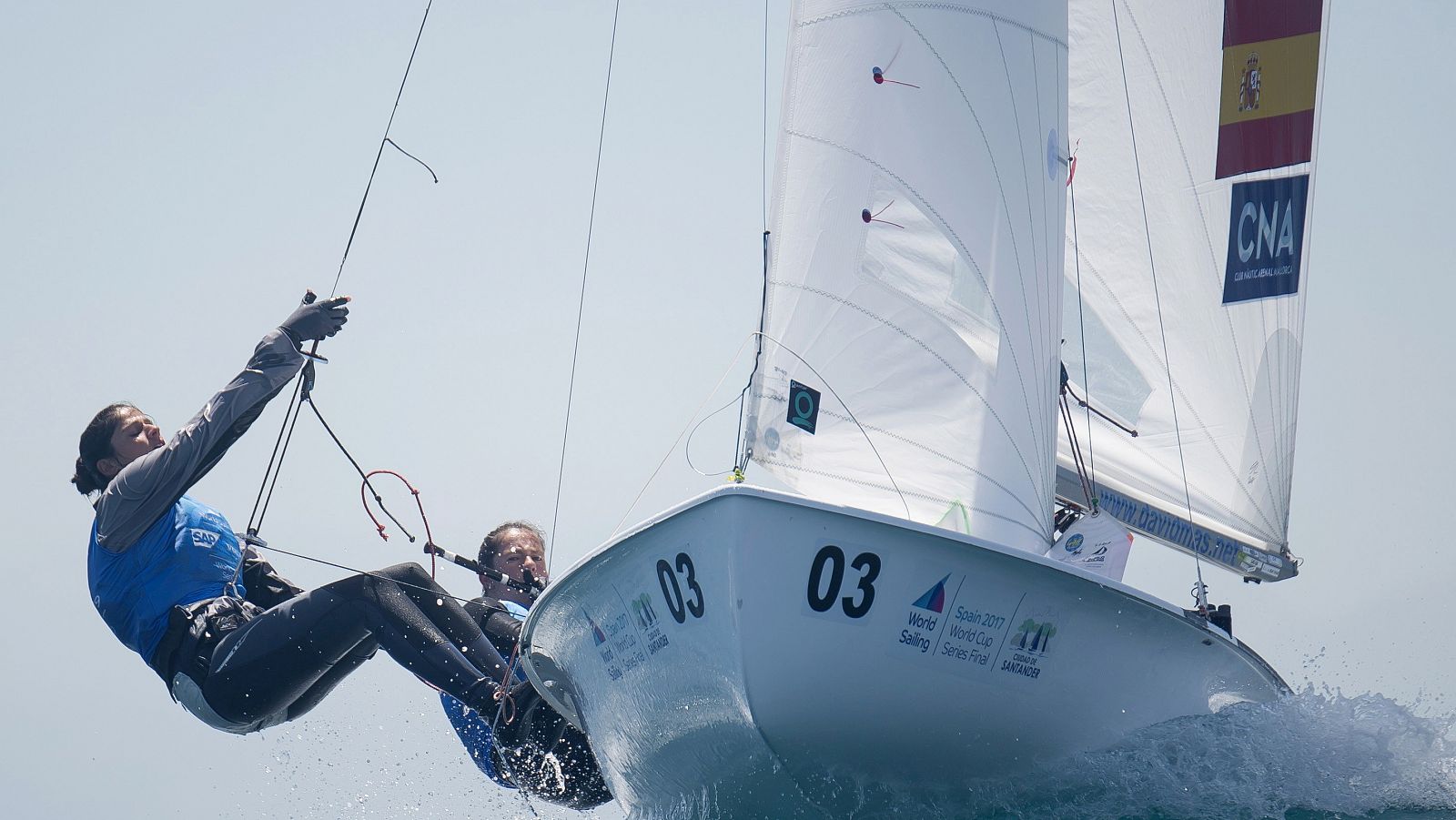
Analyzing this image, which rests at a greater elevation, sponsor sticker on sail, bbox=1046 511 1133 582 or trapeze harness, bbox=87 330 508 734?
sponsor sticker on sail, bbox=1046 511 1133 582

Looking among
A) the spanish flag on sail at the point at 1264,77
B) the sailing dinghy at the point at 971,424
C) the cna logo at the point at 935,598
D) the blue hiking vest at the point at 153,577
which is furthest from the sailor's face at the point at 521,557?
the spanish flag on sail at the point at 1264,77

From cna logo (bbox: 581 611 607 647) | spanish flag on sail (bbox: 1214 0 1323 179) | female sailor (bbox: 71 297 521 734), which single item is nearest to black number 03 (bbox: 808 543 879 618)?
cna logo (bbox: 581 611 607 647)

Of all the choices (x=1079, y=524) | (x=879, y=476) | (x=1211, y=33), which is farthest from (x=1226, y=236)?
(x=879, y=476)

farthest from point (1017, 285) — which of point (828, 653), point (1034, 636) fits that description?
point (828, 653)

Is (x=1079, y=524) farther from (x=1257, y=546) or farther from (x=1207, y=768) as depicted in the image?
(x=1257, y=546)

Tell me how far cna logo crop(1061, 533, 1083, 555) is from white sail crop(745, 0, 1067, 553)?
0.54ft

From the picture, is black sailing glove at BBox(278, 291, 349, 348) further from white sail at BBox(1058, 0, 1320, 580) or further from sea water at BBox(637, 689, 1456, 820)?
white sail at BBox(1058, 0, 1320, 580)

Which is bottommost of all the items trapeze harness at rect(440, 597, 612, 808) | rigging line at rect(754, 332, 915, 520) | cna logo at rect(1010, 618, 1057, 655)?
trapeze harness at rect(440, 597, 612, 808)

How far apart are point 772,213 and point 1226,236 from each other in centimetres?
287

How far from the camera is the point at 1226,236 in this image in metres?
7.81

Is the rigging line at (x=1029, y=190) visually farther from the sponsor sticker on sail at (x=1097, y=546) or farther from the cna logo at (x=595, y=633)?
the cna logo at (x=595, y=633)

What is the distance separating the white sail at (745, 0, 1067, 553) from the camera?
5758mm

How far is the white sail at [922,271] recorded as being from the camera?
576cm

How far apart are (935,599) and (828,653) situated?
371mm
